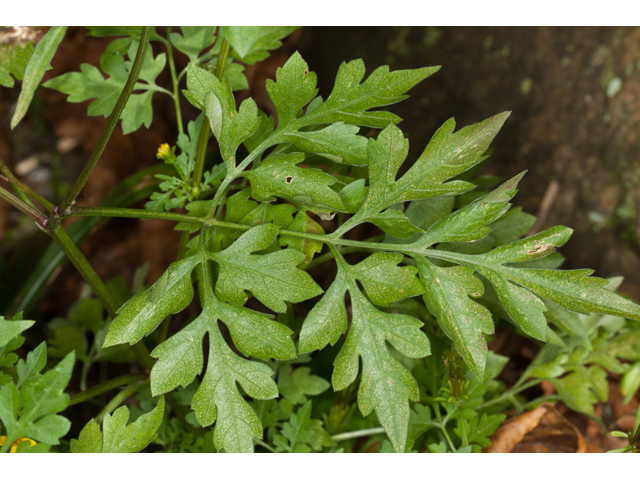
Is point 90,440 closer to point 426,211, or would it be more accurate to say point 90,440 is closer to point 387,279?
point 387,279

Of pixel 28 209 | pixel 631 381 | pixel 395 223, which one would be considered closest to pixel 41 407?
pixel 28 209

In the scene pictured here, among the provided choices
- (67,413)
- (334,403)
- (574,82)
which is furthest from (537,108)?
(67,413)

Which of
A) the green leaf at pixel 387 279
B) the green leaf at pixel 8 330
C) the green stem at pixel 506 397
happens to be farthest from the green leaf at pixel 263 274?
the green stem at pixel 506 397

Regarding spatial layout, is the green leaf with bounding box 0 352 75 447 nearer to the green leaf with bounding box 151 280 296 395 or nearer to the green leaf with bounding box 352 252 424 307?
the green leaf with bounding box 151 280 296 395

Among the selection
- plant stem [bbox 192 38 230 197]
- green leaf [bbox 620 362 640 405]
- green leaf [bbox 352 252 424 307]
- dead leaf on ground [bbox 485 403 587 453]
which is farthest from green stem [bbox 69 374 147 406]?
green leaf [bbox 620 362 640 405]

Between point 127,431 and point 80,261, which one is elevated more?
point 80,261

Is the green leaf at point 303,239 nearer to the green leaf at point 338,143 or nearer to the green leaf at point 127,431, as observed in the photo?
the green leaf at point 338,143
